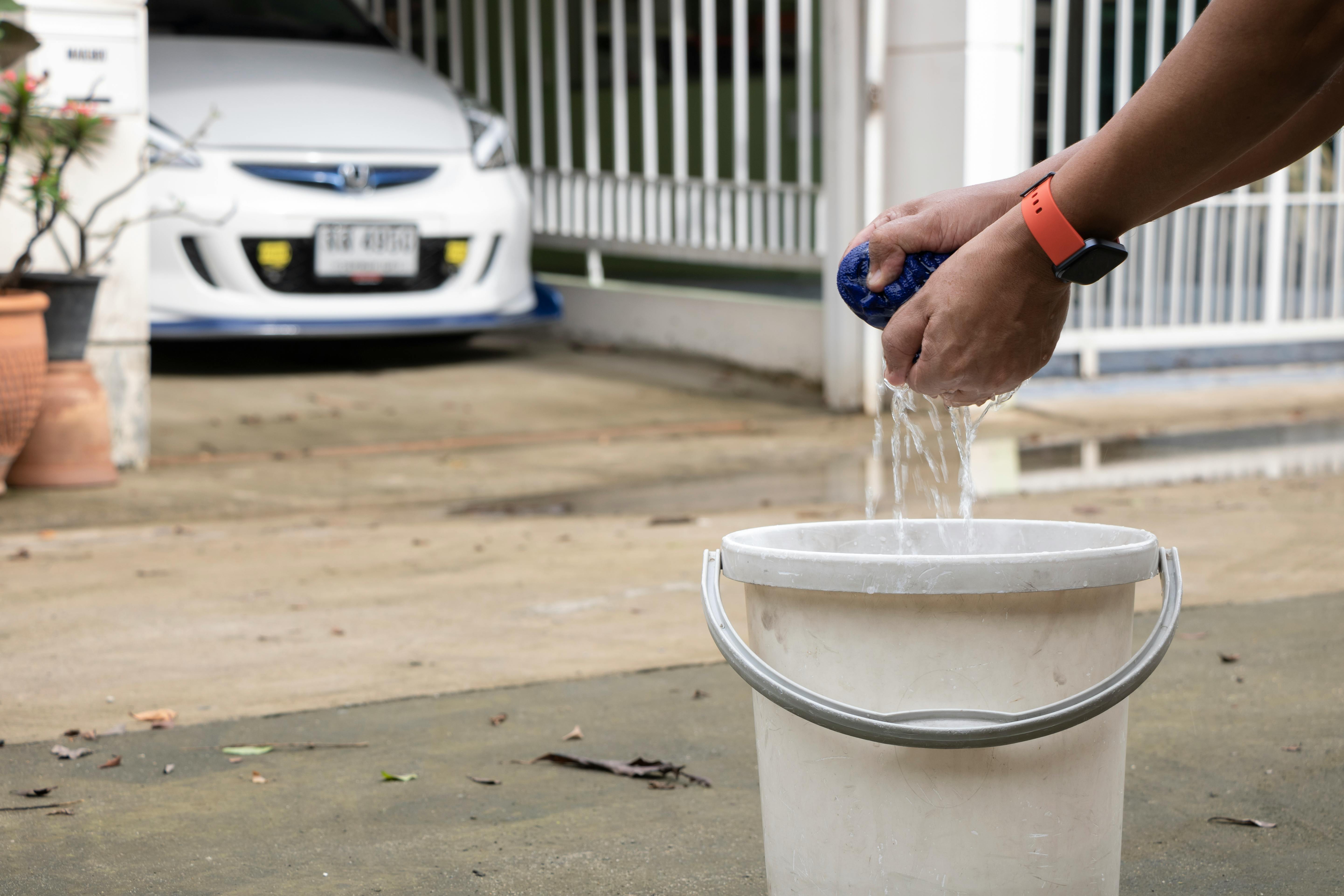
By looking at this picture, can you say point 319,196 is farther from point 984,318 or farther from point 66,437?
point 984,318

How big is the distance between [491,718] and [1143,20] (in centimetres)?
618

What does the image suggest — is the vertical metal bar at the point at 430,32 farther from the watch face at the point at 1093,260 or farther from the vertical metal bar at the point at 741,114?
the watch face at the point at 1093,260

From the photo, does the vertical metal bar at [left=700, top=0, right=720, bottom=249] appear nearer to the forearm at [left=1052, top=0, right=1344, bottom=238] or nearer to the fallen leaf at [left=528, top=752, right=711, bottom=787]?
the fallen leaf at [left=528, top=752, right=711, bottom=787]

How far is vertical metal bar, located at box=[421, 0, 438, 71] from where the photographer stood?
369 inches

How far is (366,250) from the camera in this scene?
6.71 m

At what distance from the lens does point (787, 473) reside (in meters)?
5.55

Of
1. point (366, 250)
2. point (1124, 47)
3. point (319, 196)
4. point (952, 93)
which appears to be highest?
point (1124, 47)

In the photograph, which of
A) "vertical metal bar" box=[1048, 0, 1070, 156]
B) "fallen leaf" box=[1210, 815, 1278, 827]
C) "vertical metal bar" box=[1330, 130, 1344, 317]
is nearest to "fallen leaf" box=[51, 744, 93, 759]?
"fallen leaf" box=[1210, 815, 1278, 827]

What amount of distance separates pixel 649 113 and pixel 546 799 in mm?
6364

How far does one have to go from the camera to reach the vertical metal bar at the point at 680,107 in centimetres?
796

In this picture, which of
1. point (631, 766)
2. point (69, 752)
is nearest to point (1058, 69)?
point (631, 766)

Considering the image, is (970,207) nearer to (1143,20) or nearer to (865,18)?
(865,18)

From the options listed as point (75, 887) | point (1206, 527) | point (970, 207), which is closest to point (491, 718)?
point (75, 887)

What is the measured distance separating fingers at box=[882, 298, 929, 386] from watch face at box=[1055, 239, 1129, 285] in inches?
5.7
